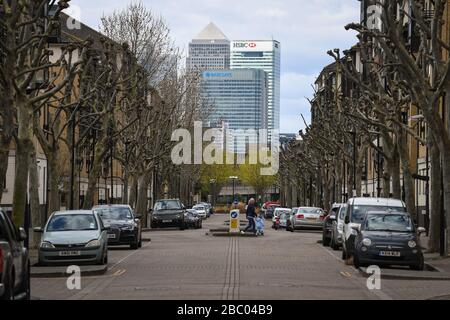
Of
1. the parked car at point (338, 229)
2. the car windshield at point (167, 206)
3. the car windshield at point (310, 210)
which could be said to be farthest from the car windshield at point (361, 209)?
the car windshield at point (167, 206)

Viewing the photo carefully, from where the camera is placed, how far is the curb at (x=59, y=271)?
80.5ft

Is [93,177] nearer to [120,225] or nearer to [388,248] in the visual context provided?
[120,225]

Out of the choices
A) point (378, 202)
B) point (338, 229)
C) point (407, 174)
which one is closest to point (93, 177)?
point (338, 229)

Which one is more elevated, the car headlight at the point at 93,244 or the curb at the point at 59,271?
the car headlight at the point at 93,244

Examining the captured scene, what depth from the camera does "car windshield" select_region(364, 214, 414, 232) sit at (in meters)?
28.1

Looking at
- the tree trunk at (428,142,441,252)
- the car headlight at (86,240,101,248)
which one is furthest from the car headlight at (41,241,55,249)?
the tree trunk at (428,142,441,252)

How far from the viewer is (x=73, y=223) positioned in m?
28.4

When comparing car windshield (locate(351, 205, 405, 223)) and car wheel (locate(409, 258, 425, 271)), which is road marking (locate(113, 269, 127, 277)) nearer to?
car wheel (locate(409, 258, 425, 271))

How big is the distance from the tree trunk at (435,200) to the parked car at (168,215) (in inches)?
1203

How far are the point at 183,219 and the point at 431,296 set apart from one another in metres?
45.2

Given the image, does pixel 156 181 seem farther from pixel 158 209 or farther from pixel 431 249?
pixel 431 249

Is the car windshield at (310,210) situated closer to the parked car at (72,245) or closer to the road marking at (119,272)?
the parked car at (72,245)

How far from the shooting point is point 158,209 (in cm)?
6406

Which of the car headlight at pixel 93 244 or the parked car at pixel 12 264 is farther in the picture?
the car headlight at pixel 93 244
